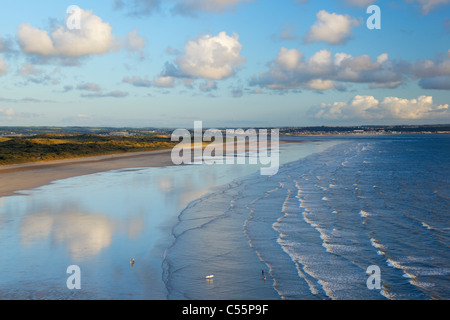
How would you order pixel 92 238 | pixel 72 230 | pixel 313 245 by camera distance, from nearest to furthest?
1. pixel 313 245
2. pixel 92 238
3. pixel 72 230

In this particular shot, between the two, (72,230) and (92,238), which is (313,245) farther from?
(72,230)

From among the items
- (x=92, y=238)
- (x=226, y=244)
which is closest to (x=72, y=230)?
(x=92, y=238)

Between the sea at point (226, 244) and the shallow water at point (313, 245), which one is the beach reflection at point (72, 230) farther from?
the shallow water at point (313, 245)

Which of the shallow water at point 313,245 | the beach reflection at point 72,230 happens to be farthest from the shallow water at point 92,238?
the shallow water at point 313,245

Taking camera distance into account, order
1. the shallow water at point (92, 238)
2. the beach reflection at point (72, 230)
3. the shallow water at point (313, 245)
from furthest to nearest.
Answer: the beach reflection at point (72, 230) → the shallow water at point (313, 245) → the shallow water at point (92, 238)
